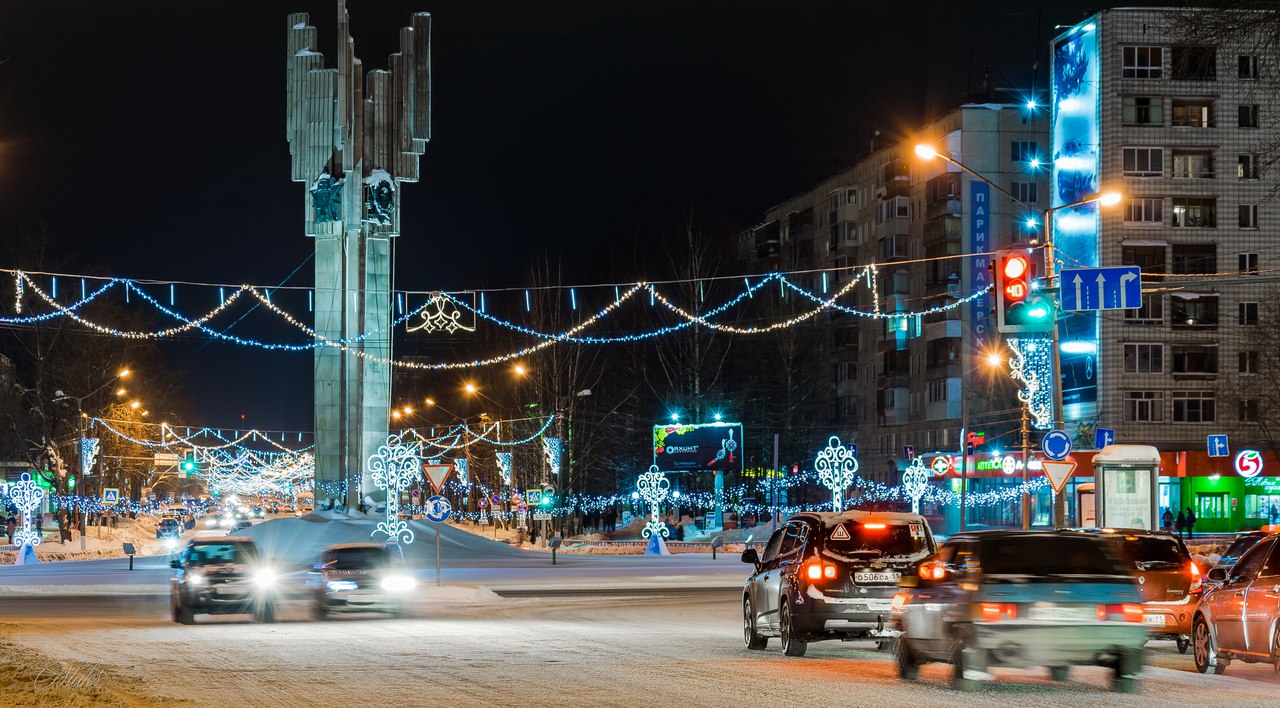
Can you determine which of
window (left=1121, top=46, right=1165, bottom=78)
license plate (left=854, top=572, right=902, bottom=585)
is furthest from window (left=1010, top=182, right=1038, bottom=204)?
license plate (left=854, top=572, right=902, bottom=585)

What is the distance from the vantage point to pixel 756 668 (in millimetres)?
16234

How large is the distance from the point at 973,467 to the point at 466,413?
121 ft

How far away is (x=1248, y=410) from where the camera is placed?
7281 cm

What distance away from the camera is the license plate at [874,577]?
720 inches

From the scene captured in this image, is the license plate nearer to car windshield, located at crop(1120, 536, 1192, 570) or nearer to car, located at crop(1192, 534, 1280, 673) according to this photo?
car, located at crop(1192, 534, 1280, 673)

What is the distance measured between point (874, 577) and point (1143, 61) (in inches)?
2392

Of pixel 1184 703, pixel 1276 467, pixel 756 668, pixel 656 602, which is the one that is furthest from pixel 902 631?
pixel 1276 467

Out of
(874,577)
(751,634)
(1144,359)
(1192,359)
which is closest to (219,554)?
(751,634)

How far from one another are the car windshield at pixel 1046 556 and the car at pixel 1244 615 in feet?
7.06

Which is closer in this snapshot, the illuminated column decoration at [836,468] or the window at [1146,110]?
the illuminated column decoration at [836,468]

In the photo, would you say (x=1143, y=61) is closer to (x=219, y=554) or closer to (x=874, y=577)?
(x=219, y=554)

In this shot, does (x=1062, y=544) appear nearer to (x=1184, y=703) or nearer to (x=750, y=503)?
(x=1184, y=703)

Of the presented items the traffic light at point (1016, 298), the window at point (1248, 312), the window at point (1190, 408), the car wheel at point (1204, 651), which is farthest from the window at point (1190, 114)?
the car wheel at point (1204, 651)

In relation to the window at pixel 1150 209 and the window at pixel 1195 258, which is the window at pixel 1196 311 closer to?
the window at pixel 1195 258
